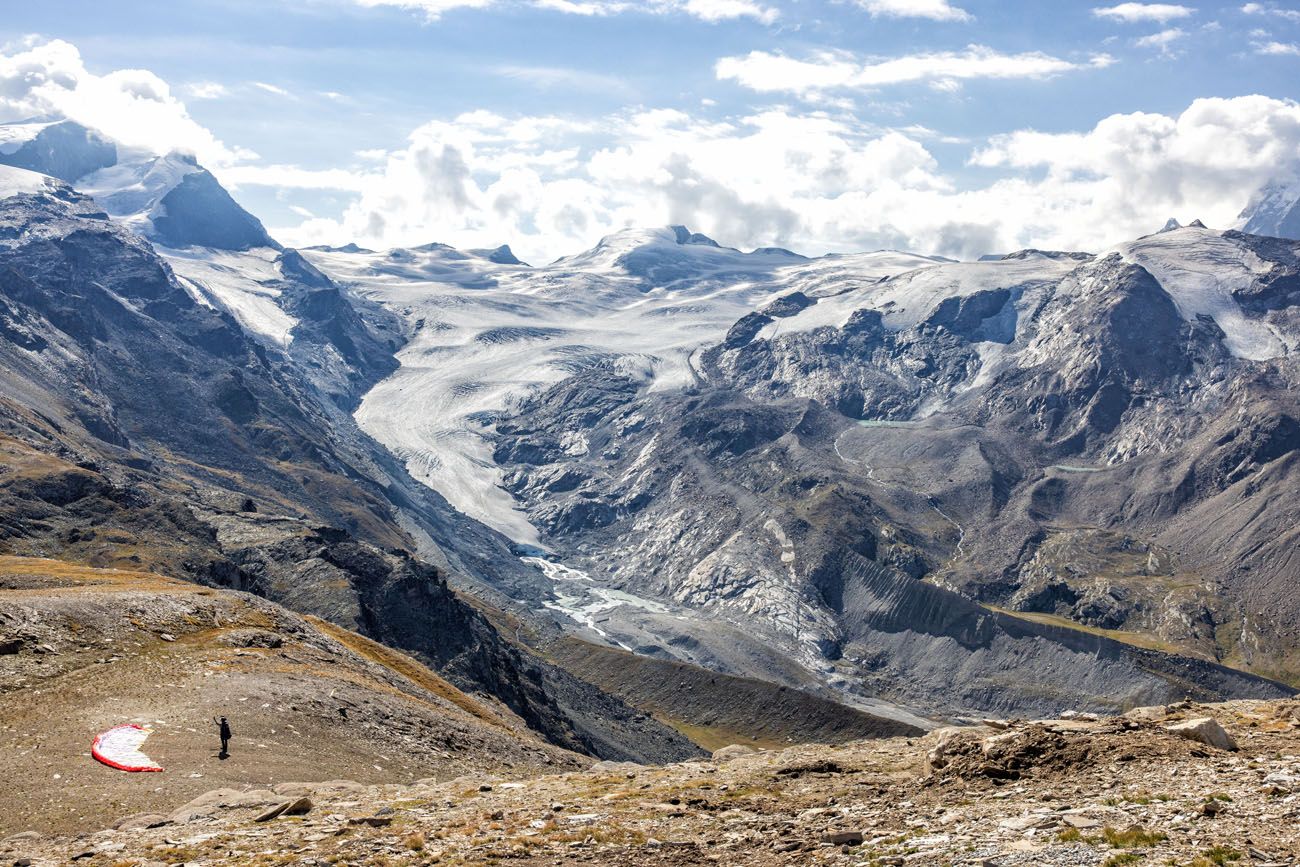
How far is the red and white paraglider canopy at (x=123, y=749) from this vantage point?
37812 millimetres

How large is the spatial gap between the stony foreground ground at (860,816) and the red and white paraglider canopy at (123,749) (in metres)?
4.55

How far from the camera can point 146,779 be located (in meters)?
36.9

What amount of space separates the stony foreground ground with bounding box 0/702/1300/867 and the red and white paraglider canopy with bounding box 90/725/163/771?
4.55 meters

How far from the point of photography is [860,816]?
94.1 ft

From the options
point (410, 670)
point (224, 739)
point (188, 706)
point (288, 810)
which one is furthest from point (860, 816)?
point (410, 670)

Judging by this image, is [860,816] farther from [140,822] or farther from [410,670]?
[410,670]

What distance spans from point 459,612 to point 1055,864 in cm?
11495

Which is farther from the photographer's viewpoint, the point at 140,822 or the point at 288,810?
the point at 288,810

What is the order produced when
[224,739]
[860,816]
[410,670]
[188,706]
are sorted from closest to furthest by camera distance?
[860,816] < [224,739] < [188,706] < [410,670]

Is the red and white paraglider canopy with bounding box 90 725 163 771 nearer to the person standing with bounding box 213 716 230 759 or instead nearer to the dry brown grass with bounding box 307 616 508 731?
the person standing with bounding box 213 716 230 759

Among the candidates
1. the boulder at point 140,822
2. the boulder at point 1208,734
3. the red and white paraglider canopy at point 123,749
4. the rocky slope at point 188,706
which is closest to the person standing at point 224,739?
the rocky slope at point 188,706

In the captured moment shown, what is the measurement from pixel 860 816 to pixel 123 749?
25.7m

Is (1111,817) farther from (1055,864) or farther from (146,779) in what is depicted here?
(146,779)

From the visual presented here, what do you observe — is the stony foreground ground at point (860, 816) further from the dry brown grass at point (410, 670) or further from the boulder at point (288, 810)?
the dry brown grass at point (410, 670)
